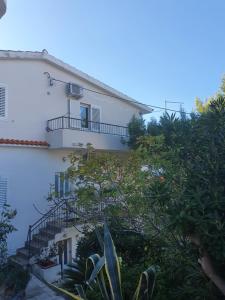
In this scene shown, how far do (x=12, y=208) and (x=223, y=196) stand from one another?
10969 mm

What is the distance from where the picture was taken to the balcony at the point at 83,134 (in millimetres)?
13673

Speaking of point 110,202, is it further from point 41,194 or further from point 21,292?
point 41,194

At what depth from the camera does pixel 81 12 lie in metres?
10.6

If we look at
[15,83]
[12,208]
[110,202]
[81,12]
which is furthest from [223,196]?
[15,83]

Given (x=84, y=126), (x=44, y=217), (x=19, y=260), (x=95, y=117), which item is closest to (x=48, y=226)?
(x=44, y=217)

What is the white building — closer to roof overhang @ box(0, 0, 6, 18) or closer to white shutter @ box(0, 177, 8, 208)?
white shutter @ box(0, 177, 8, 208)

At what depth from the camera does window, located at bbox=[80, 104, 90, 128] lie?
16312 mm

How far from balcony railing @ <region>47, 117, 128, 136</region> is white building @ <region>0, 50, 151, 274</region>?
46mm

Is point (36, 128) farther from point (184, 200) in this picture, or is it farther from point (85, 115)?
point (184, 200)

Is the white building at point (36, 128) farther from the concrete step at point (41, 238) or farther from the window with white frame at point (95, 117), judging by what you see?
the concrete step at point (41, 238)

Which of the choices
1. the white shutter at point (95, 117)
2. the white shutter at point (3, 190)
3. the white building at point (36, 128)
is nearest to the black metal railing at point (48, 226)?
the white building at point (36, 128)

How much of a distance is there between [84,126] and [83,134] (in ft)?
6.12

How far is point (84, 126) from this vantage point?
53.8 feet

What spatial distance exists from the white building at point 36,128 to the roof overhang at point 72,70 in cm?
4
